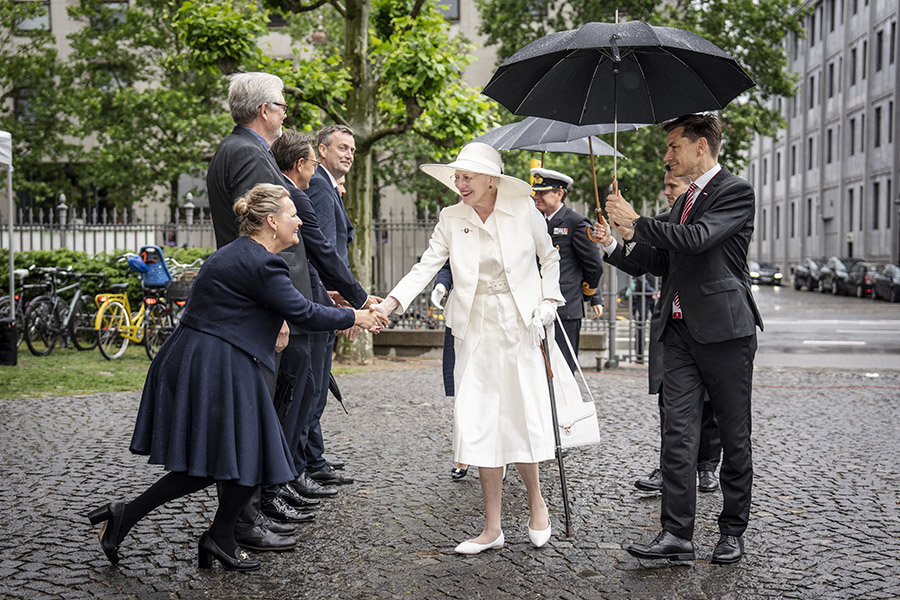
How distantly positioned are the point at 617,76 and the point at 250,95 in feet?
6.47

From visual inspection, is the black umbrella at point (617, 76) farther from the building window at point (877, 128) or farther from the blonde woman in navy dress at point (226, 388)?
the building window at point (877, 128)

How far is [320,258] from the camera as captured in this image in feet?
18.3

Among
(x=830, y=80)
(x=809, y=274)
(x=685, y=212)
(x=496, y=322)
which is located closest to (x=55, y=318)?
(x=496, y=322)

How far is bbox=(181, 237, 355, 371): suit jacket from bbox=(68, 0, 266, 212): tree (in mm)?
22041

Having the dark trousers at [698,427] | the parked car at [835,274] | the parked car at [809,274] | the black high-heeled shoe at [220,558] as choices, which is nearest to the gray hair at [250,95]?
the black high-heeled shoe at [220,558]

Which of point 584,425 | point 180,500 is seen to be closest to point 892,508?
point 584,425

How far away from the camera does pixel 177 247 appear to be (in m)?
17.0

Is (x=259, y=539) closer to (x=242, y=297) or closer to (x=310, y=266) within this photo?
(x=242, y=297)

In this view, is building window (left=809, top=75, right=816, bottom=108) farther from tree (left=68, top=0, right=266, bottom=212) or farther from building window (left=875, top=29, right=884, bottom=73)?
tree (left=68, top=0, right=266, bottom=212)

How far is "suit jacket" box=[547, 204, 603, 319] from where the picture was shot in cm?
740

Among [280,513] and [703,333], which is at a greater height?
[703,333]

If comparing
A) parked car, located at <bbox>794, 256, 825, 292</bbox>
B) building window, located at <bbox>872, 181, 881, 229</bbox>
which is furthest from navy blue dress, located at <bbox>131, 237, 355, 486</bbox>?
building window, located at <bbox>872, 181, 881, 229</bbox>

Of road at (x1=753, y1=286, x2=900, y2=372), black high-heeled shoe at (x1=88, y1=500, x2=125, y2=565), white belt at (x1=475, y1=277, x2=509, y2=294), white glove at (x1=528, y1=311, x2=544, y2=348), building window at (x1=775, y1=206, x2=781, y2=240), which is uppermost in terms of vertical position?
building window at (x1=775, y1=206, x2=781, y2=240)

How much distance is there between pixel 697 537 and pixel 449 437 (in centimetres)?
310
